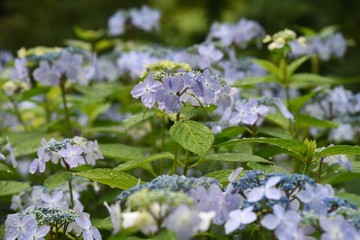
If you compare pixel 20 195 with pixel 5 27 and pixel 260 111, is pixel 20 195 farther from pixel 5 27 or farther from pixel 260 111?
pixel 5 27

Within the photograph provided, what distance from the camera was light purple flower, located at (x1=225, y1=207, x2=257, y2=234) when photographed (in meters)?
1.30

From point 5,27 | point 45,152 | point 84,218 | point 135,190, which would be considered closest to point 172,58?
point 45,152

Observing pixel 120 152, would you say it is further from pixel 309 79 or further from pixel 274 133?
pixel 309 79

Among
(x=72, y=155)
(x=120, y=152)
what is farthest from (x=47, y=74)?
(x=72, y=155)

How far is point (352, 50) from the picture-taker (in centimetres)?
575

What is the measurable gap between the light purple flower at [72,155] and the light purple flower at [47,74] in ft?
2.76

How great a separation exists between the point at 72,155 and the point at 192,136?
1.16ft

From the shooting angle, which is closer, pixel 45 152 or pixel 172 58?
pixel 45 152

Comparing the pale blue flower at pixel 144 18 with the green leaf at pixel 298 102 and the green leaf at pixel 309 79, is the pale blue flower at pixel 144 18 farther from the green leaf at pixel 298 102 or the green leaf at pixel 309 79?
the green leaf at pixel 298 102

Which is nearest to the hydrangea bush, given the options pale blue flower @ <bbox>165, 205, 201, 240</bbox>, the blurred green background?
pale blue flower @ <bbox>165, 205, 201, 240</bbox>

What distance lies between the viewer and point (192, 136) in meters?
1.74

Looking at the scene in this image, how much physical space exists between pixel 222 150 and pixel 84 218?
829mm

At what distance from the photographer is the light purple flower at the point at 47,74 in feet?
8.48

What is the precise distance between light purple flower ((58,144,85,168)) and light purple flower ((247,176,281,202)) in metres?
0.64
